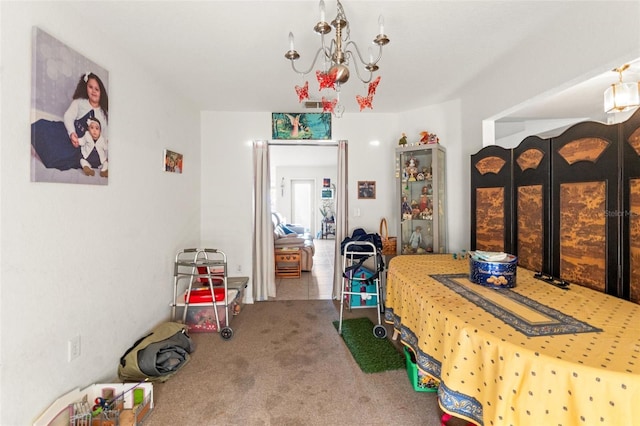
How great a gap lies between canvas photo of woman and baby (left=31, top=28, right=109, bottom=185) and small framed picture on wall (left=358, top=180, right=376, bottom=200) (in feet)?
9.13

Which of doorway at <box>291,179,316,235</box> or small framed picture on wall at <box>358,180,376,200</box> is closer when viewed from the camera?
small framed picture on wall at <box>358,180,376,200</box>

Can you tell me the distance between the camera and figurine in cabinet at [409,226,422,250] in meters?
3.46

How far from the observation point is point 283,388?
1989 millimetres

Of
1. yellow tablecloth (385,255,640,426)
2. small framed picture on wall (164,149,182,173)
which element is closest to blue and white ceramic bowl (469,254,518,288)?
yellow tablecloth (385,255,640,426)

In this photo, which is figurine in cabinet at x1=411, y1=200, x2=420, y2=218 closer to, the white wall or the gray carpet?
the gray carpet

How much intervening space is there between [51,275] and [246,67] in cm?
205

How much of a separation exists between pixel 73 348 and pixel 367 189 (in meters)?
3.25

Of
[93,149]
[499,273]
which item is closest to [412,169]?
[499,273]

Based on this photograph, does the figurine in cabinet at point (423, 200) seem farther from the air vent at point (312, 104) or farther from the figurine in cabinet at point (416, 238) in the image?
the air vent at point (312, 104)

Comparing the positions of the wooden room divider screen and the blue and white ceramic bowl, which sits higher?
the wooden room divider screen

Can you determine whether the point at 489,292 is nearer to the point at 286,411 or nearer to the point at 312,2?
the point at 286,411

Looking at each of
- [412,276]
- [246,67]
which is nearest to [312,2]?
[246,67]

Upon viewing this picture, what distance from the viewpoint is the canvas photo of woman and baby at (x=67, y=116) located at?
58.6 inches

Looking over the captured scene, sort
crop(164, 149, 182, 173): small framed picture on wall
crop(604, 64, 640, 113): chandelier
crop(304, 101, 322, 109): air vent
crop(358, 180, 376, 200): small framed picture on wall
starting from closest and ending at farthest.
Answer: crop(604, 64, 640, 113): chandelier < crop(164, 149, 182, 173): small framed picture on wall < crop(304, 101, 322, 109): air vent < crop(358, 180, 376, 200): small framed picture on wall
